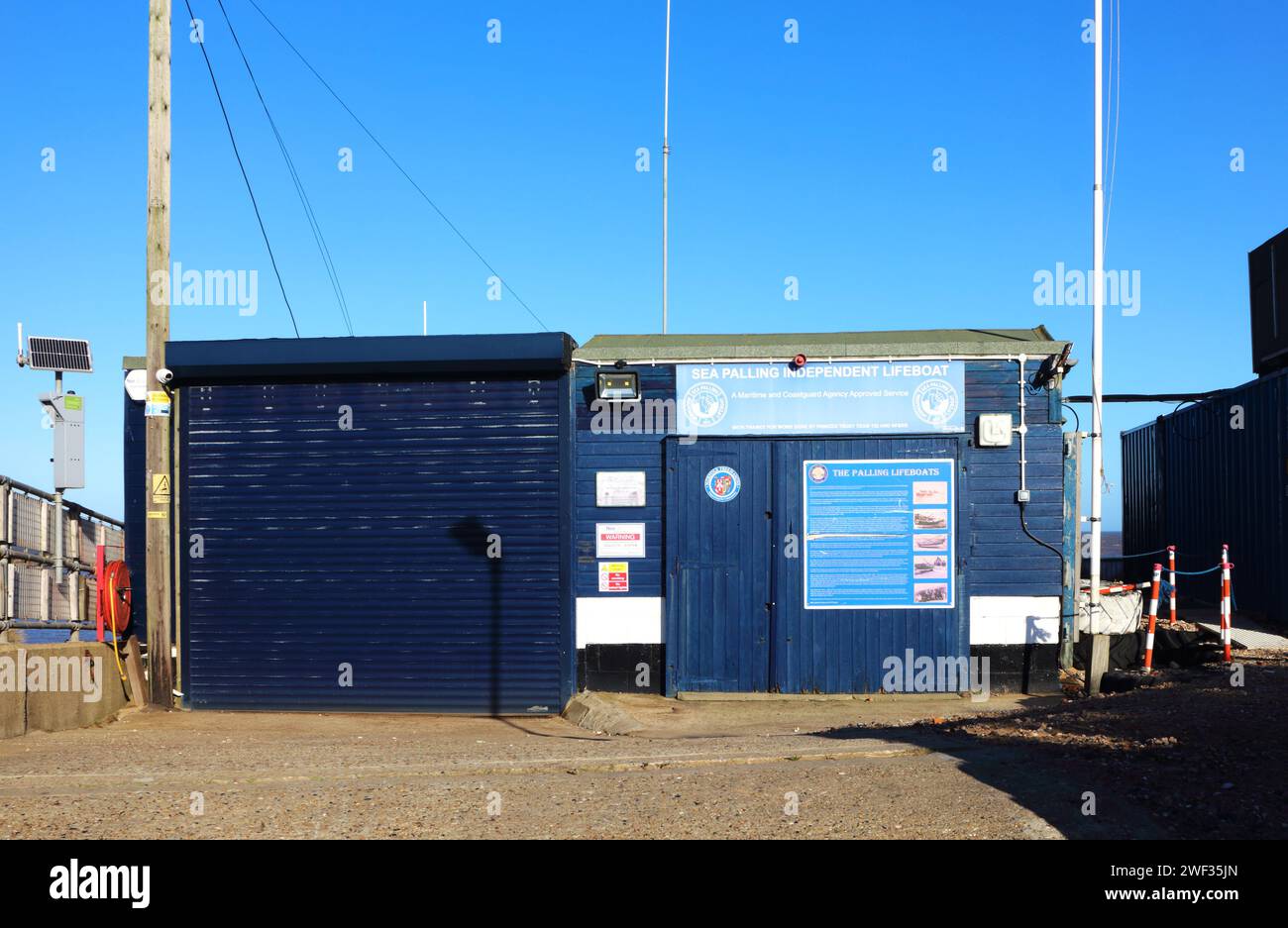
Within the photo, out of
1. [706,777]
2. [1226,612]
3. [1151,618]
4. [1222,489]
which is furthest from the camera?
[1222,489]

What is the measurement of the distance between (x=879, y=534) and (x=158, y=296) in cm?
888

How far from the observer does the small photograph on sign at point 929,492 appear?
13.2 m

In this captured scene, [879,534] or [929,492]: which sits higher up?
[929,492]

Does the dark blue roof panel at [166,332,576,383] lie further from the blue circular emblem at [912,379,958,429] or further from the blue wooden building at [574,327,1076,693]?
the blue circular emblem at [912,379,958,429]

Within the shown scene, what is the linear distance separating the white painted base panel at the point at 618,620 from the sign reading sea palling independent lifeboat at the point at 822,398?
7.04 ft

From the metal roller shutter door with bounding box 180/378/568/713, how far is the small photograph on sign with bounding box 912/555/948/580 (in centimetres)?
421

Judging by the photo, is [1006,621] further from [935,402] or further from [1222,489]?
[1222,489]

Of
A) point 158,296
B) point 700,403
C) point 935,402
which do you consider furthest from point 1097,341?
point 158,296

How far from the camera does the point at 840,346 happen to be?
13227 millimetres

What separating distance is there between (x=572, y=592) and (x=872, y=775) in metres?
5.73

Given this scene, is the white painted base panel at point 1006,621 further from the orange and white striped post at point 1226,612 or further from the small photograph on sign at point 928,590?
the orange and white striped post at point 1226,612

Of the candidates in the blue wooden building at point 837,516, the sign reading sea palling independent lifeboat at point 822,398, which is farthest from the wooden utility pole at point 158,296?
the sign reading sea palling independent lifeboat at point 822,398
